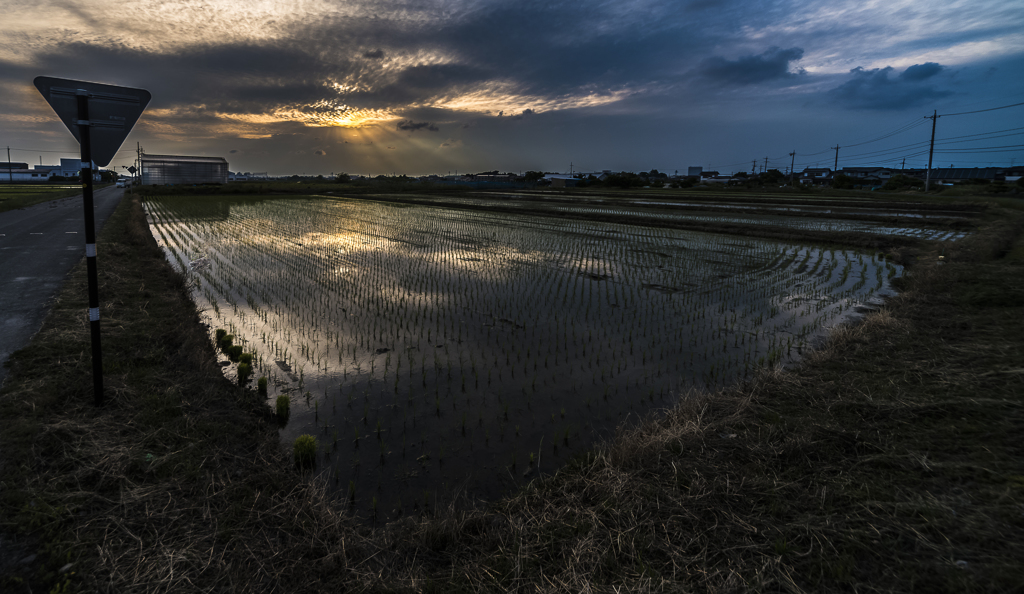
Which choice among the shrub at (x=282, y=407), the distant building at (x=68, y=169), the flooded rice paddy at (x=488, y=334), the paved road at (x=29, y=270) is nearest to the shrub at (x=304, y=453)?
the flooded rice paddy at (x=488, y=334)

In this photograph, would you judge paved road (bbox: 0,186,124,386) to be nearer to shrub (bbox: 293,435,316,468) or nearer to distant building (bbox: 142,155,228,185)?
shrub (bbox: 293,435,316,468)

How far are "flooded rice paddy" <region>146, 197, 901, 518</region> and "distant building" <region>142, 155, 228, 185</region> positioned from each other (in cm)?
6065

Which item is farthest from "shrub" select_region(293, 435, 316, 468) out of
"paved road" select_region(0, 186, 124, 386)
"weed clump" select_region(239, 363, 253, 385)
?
"paved road" select_region(0, 186, 124, 386)

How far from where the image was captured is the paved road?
20.6 feet

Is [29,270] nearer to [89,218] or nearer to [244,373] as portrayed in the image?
[244,373]

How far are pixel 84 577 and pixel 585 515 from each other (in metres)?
3.03

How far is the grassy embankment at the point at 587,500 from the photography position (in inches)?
109

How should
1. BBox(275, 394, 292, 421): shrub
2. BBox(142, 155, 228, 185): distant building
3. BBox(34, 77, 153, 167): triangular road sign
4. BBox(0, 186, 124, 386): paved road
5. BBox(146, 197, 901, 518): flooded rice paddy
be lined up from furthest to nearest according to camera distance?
BBox(142, 155, 228, 185): distant building
BBox(0, 186, 124, 386): paved road
BBox(275, 394, 292, 421): shrub
BBox(146, 197, 901, 518): flooded rice paddy
BBox(34, 77, 153, 167): triangular road sign

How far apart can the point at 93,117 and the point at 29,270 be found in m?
9.10

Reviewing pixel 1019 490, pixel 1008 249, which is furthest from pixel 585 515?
pixel 1008 249

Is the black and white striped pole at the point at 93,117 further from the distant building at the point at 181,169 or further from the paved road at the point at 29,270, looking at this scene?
the distant building at the point at 181,169

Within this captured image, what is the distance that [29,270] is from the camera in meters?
10.0

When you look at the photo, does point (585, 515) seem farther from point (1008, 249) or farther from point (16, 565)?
point (1008, 249)

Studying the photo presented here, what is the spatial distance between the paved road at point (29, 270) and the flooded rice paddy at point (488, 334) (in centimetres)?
238
